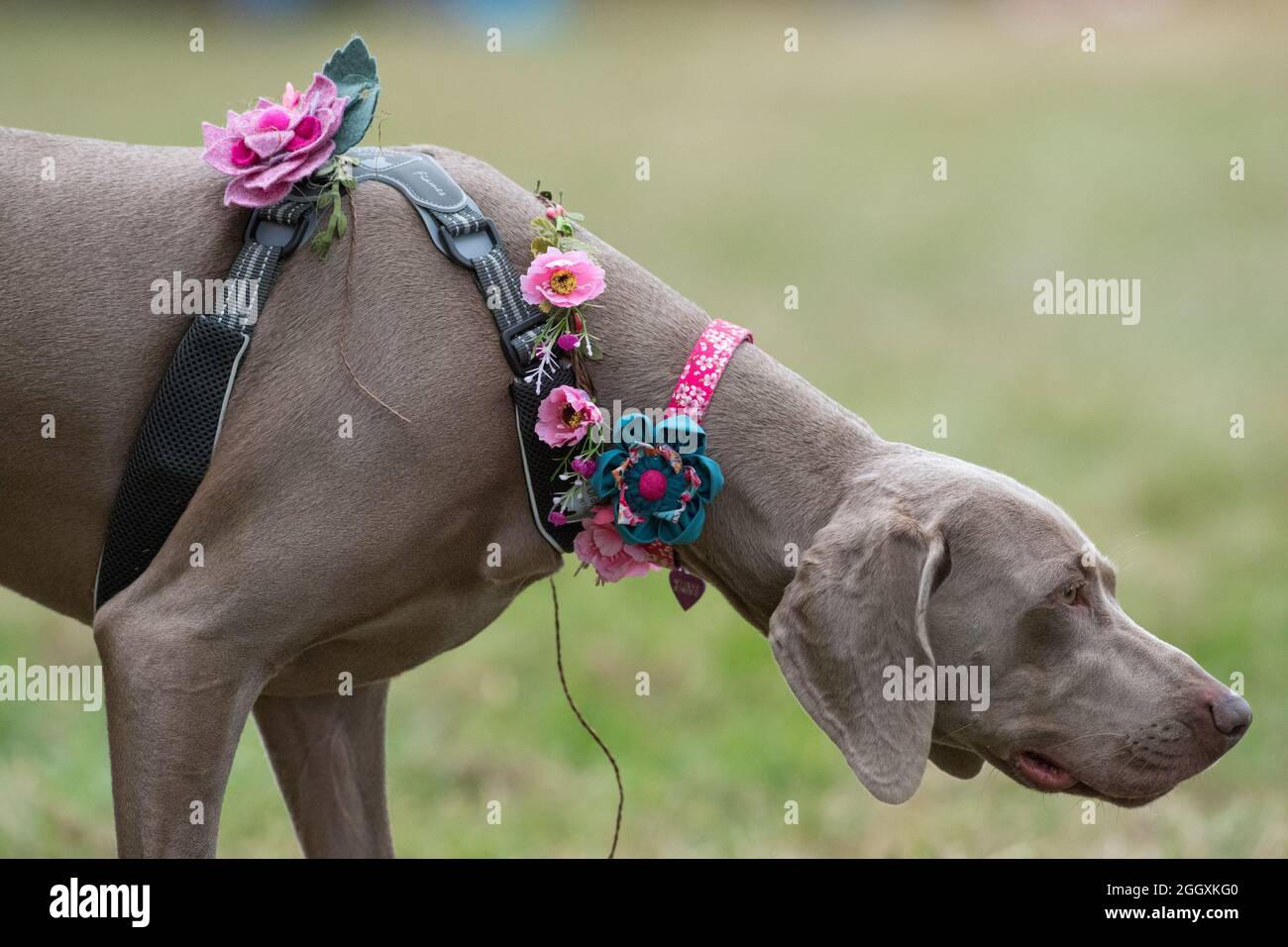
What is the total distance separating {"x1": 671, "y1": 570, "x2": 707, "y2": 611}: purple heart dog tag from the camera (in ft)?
13.3

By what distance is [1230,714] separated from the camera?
3.75m

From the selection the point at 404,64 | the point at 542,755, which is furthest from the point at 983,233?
the point at 404,64

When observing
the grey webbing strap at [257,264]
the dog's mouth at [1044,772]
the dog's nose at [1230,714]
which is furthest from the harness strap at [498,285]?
the dog's nose at [1230,714]

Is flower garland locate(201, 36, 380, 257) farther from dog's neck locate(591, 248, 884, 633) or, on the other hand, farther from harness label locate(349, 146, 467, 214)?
dog's neck locate(591, 248, 884, 633)

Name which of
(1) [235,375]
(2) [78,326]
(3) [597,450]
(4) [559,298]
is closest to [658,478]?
(3) [597,450]

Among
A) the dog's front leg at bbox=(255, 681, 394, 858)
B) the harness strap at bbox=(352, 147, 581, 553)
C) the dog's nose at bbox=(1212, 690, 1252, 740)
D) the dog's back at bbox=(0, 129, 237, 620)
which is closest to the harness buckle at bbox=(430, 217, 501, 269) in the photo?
the harness strap at bbox=(352, 147, 581, 553)

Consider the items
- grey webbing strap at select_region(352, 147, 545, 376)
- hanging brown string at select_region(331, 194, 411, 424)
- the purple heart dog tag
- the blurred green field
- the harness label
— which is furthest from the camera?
the blurred green field

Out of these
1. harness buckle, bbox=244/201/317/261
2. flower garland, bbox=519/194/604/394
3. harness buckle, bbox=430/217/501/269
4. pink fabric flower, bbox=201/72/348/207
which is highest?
pink fabric flower, bbox=201/72/348/207

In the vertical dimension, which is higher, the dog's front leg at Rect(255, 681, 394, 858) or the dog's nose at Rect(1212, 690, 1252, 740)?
the dog's nose at Rect(1212, 690, 1252, 740)

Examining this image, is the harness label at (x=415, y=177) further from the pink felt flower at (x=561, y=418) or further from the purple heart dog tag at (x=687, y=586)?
the purple heart dog tag at (x=687, y=586)

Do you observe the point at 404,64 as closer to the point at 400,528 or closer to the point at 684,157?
the point at 684,157

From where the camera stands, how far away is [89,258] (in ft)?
12.2

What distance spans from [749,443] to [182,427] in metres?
1.21

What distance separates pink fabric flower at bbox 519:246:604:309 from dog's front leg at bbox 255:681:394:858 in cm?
123
